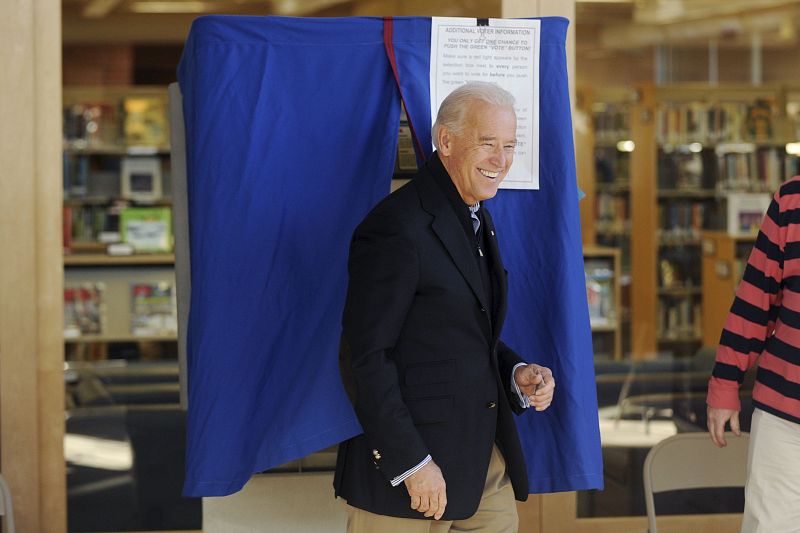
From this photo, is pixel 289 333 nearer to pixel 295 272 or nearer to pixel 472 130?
pixel 295 272

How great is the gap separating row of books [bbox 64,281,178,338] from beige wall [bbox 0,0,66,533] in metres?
4.36

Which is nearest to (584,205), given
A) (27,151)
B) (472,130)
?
(27,151)

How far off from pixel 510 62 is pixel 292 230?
27.0 inches

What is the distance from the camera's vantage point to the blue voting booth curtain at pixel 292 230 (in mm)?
2553

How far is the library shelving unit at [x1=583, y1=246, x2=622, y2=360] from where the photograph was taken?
800 centimetres

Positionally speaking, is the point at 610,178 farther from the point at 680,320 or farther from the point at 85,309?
the point at 85,309

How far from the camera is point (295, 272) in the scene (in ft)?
8.50

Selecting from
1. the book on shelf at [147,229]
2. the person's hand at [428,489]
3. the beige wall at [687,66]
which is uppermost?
the beige wall at [687,66]

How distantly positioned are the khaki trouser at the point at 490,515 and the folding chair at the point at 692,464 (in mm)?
828

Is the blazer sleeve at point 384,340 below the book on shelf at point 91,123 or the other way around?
below

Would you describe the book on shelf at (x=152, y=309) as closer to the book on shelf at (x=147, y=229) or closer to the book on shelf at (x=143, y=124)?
the book on shelf at (x=147, y=229)

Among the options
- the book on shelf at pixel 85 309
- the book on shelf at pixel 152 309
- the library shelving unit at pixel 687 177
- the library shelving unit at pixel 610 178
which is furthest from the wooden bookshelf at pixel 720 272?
the book on shelf at pixel 85 309

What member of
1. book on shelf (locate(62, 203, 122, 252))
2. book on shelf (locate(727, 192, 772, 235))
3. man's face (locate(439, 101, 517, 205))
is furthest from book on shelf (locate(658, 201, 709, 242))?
man's face (locate(439, 101, 517, 205))

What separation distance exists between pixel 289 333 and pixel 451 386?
20.3 inches
